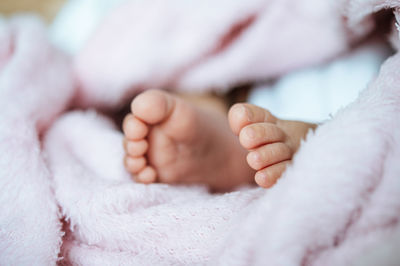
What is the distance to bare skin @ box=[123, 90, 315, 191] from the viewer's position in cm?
34

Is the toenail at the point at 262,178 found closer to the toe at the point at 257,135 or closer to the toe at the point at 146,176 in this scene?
the toe at the point at 257,135

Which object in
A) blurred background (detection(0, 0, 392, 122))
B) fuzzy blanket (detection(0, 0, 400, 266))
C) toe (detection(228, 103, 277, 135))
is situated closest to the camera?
fuzzy blanket (detection(0, 0, 400, 266))

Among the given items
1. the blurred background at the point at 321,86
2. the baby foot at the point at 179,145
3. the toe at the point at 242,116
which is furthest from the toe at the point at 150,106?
the blurred background at the point at 321,86

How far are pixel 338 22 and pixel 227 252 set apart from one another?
492 millimetres

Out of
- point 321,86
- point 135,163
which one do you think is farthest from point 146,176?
point 321,86

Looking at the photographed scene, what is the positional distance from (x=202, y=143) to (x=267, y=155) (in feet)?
0.62

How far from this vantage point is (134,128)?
0.43 m

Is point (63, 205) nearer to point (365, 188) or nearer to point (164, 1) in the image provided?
point (365, 188)

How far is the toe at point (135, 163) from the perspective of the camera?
45 cm

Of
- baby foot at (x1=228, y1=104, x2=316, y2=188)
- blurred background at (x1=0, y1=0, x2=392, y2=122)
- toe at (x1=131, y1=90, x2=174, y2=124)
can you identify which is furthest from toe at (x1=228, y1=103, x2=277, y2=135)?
blurred background at (x1=0, y1=0, x2=392, y2=122)

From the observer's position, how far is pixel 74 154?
50 cm

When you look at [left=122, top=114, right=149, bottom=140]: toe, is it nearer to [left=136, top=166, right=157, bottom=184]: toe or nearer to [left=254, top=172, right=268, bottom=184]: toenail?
[left=136, top=166, right=157, bottom=184]: toe

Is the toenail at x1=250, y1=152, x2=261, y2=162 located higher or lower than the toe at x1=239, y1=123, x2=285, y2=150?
lower

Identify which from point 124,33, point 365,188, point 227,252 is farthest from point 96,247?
point 124,33
